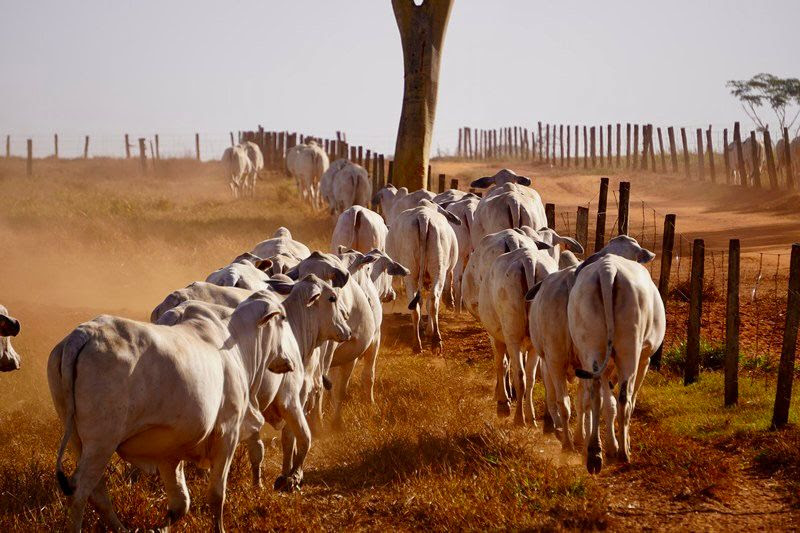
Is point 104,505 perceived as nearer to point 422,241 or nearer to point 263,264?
point 263,264

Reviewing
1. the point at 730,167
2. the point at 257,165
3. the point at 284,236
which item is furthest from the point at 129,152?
the point at 284,236

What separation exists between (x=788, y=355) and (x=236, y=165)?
1039 inches

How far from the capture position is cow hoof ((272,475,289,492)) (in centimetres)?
764

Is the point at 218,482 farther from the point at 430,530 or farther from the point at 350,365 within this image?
the point at 350,365

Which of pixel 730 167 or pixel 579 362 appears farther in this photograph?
pixel 730 167

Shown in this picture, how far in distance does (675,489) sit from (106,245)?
1522 centimetres

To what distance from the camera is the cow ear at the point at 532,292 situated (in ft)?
28.3

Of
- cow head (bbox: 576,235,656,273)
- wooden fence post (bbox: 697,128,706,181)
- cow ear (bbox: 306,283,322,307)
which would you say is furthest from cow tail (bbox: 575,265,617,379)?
wooden fence post (bbox: 697,128,706,181)

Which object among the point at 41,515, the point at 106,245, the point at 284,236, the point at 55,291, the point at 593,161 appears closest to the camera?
the point at 41,515

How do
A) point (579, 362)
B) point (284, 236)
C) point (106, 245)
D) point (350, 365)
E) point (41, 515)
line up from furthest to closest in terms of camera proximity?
point (106, 245) → point (284, 236) → point (350, 365) → point (579, 362) → point (41, 515)

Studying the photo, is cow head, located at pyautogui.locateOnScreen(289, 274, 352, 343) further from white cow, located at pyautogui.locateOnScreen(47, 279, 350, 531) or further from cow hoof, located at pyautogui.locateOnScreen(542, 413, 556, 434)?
cow hoof, located at pyautogui.locateOnScreen(542, 413, 556, 434)

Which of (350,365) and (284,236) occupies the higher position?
(284,236)

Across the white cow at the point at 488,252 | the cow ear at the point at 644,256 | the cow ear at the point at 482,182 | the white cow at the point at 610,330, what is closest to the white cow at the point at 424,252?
the white cow at the point at 488,252

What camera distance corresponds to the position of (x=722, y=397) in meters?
10.1
